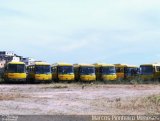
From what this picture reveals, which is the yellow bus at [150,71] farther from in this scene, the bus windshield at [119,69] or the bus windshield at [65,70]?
the bus windshield at [65,70]

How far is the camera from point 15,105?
1944 cm

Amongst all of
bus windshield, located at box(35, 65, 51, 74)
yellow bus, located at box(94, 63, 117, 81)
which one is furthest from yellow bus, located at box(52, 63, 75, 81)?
yellow bus, located at box(94, 63, 117, 81)

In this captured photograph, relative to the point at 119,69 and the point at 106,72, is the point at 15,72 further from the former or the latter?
the point at 119,69

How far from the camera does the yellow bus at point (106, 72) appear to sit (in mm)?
51688

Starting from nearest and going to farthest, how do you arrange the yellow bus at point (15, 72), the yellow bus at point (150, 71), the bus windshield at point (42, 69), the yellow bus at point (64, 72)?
the yellow bus at point (15, 72), the bus windshield at point (42, 69), the yellow bus at point (64, 72), the yellow bus at point (150, 71)

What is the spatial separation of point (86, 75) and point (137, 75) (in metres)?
6.33

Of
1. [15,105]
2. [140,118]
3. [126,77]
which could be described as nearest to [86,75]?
[126,77]

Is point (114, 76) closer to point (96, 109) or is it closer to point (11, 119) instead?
point (96, 109)

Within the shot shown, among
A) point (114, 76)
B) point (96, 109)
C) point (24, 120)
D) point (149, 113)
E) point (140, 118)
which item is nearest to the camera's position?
point (24, 120)

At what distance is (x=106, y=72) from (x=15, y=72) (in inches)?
423

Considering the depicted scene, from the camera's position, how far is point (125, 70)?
55812 millimetres

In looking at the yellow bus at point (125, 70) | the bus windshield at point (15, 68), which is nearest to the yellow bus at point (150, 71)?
the yellow bus at point (125, 70)

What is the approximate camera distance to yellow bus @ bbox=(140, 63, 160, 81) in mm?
51469

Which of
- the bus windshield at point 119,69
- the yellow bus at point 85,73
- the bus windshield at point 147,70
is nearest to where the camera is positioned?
the yellow bus at point 85,73
